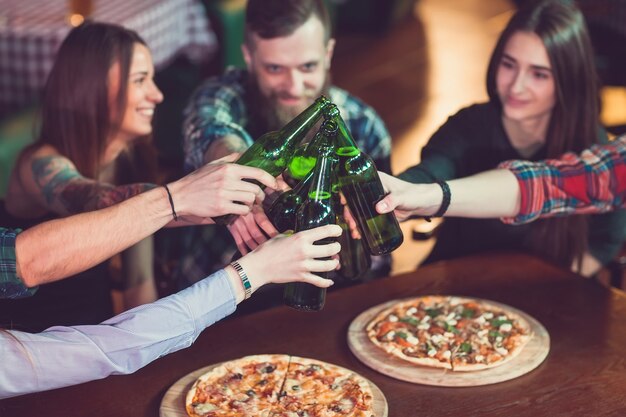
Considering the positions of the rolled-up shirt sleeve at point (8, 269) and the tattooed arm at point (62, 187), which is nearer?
the rolled-up shirt sleeve at point (8, 269)

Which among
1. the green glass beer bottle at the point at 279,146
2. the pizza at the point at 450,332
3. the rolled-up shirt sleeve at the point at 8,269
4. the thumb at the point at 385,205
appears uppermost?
the green glass beer bottle at the point at 279,146

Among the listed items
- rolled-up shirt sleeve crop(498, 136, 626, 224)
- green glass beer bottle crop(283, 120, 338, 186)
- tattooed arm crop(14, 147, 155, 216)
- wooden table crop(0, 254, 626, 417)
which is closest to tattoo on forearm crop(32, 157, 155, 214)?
tattooed arm crop(14, 147, 155, 216)

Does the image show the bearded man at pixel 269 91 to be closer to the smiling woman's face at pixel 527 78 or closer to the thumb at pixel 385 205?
the smiling woman's face at pixel 527 78

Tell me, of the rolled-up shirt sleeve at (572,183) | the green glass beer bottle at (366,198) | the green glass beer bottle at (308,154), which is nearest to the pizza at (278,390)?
the green glass beer bottle at (366,198)

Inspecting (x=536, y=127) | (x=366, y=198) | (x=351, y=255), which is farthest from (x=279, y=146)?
(x=536, y=127)

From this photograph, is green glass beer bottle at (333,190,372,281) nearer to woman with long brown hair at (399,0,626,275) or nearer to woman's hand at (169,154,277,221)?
woman's hand at (169,154,277,221)

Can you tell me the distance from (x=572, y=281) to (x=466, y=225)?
1.69ft

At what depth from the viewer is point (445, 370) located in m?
1.98

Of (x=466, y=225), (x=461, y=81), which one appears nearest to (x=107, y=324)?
(x=466, y=225)

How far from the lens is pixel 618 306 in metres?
2.26

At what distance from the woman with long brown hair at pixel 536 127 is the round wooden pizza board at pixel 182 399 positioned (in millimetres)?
903

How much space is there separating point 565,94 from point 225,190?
1.32 m

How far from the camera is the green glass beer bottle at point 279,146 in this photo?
1.79 meters

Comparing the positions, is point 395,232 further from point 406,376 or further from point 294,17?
point 294,17
